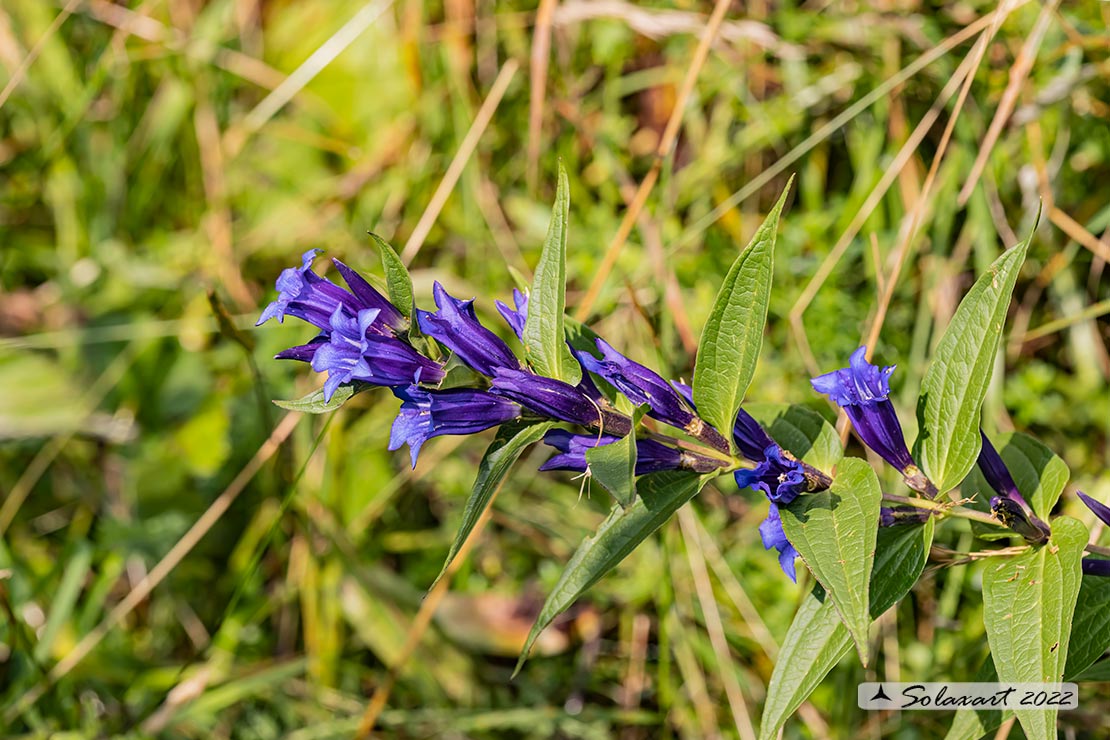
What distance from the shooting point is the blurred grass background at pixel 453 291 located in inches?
83.5

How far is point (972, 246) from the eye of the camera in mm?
2316

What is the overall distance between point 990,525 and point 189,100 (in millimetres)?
2738

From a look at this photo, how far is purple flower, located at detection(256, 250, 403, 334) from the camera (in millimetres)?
1039

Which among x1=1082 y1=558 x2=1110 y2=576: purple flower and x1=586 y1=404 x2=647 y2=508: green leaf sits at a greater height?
x1=586 y1=404 x2=647 y2=508: green leaf

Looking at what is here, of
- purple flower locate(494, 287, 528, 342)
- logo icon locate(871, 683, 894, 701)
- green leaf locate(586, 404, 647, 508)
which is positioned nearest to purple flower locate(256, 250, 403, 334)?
purple flower locate(494, 287, 528, 342)

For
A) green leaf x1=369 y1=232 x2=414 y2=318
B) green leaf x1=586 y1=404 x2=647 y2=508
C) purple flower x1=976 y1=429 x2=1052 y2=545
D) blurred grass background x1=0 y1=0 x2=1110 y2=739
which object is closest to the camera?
green leaf x1=586 y1=404 x2=647 y2=508

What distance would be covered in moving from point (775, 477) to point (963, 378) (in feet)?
0.85

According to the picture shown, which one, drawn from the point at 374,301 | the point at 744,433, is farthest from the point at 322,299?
the point at 744,433

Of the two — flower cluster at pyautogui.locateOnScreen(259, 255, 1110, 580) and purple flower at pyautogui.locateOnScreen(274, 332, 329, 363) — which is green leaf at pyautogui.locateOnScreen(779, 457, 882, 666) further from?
purple flower at pyautogui.locateOnScreen(274, 332, 329, 363)

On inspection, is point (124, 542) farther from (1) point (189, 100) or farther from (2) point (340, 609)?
(1) point (189, 100)

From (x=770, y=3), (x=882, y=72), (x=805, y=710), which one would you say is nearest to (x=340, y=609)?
(x=805, y=710)

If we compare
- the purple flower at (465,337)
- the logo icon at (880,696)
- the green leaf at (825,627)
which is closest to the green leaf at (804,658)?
the green leaf at (825,627)

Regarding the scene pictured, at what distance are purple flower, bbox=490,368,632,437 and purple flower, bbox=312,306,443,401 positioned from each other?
0.10m

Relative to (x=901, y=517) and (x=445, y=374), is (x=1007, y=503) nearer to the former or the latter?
(x=901, y=517)
